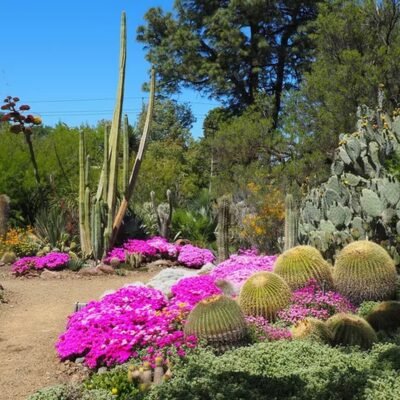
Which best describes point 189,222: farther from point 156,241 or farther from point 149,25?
point 149,25

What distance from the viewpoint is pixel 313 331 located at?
5.46 meters

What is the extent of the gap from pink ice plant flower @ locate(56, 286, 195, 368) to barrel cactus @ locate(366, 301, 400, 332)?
6.34ft

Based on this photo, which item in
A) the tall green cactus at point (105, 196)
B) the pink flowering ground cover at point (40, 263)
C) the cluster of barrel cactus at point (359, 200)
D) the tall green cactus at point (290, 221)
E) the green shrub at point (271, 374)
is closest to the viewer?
the green shrub at point (271, 374)

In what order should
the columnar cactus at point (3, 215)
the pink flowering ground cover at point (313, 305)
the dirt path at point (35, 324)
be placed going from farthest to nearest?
the columnar cactus at point (3, 215)
the pink flowering ground cover at point (313, 305)
the dirt path at point (35, 324)

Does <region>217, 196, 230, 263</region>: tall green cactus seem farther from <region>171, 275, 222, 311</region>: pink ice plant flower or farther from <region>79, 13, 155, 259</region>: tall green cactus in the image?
<region>79, 13, 155, 259</region>: tall green cactus

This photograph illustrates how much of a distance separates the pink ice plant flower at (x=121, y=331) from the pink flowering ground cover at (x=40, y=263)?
4875 millimetres

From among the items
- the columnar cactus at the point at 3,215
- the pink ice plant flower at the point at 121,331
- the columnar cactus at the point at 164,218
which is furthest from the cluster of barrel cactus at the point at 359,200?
the columnar cactus at the point at 3,215

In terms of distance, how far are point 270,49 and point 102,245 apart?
17.3m

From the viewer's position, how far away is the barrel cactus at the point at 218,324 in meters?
5.43

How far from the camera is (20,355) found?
20.8 ft

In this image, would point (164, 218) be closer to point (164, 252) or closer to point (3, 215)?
point (164, 252)

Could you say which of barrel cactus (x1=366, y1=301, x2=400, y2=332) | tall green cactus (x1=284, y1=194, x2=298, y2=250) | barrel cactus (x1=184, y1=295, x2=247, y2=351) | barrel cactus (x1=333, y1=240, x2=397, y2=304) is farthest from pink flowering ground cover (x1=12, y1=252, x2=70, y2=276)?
barrel cactus (x1=366, y1=301, x2=400, y2=332)

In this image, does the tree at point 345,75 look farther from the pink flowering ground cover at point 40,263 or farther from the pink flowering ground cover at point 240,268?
the pink flowering ground cover at point 40,263

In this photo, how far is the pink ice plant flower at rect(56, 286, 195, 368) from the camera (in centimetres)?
567
